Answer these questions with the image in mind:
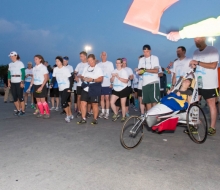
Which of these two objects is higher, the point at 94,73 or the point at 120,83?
the point at 94,73

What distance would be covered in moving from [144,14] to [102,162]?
2.24 m

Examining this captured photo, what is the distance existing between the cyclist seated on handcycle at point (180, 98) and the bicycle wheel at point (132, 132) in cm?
70

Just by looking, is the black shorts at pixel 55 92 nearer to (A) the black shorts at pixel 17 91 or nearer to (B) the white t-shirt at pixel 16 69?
(A) the black shorts at pixel 17 91

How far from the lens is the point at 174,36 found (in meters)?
3.08

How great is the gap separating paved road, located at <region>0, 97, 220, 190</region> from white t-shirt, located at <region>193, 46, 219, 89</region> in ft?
3.84

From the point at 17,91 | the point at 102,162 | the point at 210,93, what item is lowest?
the point at 102,162

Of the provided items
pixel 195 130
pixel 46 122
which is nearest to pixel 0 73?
pixel 46 122

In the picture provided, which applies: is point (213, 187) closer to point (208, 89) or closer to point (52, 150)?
point (52, 150)

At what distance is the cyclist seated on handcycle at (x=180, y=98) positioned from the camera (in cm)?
541

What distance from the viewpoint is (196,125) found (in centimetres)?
568

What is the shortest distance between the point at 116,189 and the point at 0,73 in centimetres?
5935

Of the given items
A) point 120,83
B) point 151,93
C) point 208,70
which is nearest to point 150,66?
point 151,93

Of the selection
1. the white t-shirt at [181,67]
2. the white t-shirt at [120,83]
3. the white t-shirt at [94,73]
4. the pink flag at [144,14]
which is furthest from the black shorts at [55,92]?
the pink flag at [144,14]

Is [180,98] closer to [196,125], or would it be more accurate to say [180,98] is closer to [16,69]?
[196,125]
